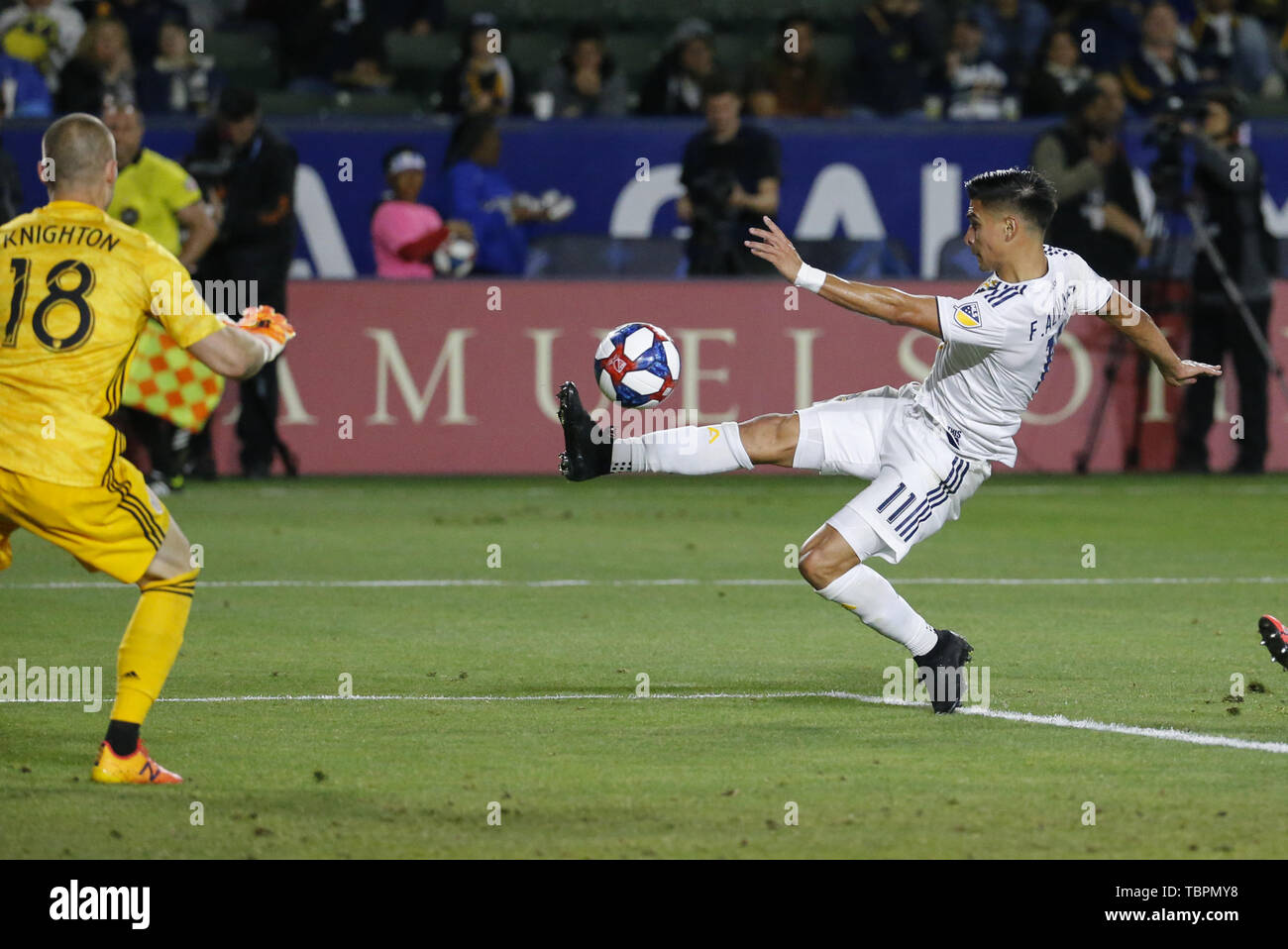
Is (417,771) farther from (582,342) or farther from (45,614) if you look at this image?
(582,342)

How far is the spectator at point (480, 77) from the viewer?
18891mm

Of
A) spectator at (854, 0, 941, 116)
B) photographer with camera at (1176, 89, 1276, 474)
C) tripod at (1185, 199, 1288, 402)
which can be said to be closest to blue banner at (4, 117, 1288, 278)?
spectator at (854, 0, 941, 116)

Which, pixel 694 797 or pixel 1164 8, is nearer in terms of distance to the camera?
pixel 694 797

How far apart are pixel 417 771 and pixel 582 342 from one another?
10.1 meters

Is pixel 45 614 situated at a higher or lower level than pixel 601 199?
lower

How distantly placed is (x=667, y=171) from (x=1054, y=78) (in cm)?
360

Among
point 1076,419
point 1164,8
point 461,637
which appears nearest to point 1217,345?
point 1076,419

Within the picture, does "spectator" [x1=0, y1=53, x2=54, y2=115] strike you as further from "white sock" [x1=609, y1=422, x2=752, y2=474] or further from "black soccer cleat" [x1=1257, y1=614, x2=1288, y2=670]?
"black soccer cleat" [x1=1257, y1=614, x2=1288, y2=670]

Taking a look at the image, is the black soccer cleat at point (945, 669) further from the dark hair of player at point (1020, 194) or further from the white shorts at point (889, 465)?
the dark hair of player at point (1020, 194)

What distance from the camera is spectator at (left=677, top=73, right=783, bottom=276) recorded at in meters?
16.6

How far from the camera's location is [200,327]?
6188 millimetres

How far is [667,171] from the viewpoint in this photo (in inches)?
748

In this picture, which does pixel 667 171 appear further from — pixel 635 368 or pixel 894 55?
pixel 635 368

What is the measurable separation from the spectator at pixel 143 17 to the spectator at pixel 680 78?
432 cm
